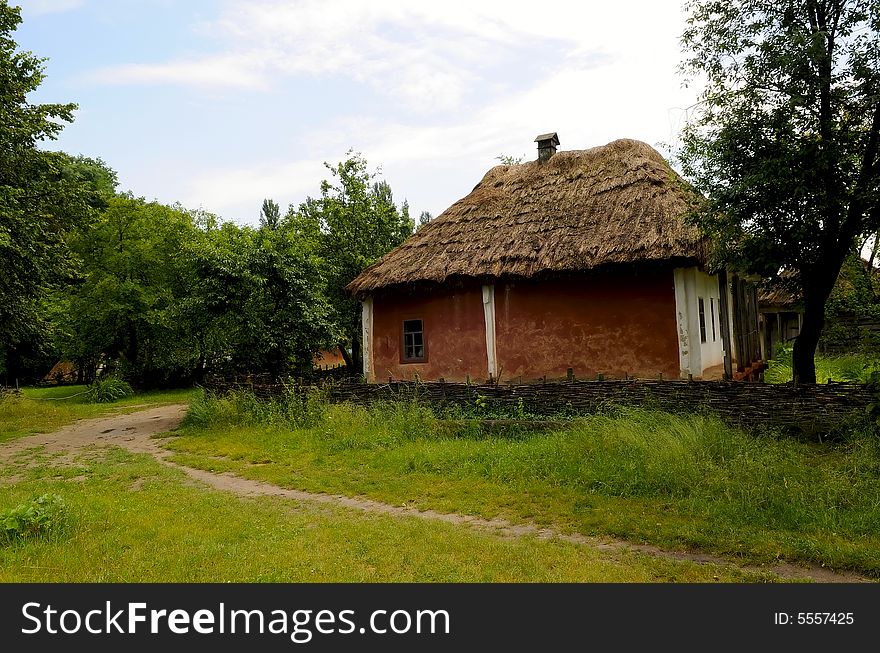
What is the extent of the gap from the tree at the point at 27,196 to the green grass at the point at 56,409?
82.2 inches

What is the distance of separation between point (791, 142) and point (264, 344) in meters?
10.8

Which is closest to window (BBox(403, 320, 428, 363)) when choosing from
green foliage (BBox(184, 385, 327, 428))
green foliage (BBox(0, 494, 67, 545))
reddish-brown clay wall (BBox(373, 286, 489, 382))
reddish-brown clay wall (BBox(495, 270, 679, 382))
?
reddish-brown clay wall (BBox(373, 286, 489, 382))

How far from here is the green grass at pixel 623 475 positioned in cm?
529

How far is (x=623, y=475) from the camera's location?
A: 689 centimetres

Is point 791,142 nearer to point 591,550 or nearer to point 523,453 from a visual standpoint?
point 523,453

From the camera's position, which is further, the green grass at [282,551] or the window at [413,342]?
the window at [413,342]

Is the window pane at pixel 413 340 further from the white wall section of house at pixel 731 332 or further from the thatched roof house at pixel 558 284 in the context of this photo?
the white wall section of house at pixel 731 332

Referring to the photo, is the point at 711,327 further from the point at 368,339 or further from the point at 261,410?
the point at 261,410

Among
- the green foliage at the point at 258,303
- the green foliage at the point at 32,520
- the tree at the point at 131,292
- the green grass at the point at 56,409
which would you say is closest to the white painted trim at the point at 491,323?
the green foliage at the point at 258,303

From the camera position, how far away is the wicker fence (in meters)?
8.10

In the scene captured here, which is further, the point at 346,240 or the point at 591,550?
the point at 346,240
